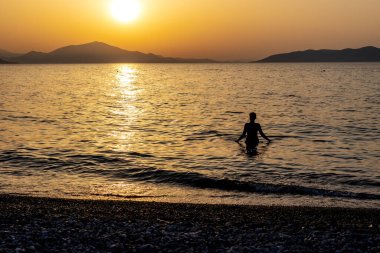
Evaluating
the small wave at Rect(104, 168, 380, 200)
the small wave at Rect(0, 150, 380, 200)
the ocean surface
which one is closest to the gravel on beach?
the ocean surface

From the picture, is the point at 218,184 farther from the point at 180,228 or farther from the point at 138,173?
the point at 180,228

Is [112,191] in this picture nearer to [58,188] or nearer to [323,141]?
[58,188]

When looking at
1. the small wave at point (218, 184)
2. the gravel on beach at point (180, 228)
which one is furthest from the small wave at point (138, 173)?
the gravel on beach at point (180, 228)

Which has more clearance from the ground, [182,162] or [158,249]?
[158,249]

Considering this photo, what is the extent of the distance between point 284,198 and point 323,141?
15.6m

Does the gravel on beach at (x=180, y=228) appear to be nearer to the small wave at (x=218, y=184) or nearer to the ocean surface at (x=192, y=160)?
the ocean surface at (x=192, y=160)

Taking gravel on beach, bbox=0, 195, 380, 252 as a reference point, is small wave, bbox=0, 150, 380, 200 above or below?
below

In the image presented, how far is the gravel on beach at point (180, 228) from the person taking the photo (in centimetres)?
937

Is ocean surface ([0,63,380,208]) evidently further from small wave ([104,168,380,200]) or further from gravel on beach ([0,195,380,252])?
gravel on beach ([0,195,380,252])

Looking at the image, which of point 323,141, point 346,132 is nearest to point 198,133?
point 323,141

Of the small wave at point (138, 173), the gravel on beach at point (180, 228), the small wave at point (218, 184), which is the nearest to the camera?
the gravel on beach at point (180, 228)

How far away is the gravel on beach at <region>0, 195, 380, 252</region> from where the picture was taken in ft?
30.7

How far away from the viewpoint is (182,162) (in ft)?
76.7

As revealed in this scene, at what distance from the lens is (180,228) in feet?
35.3
